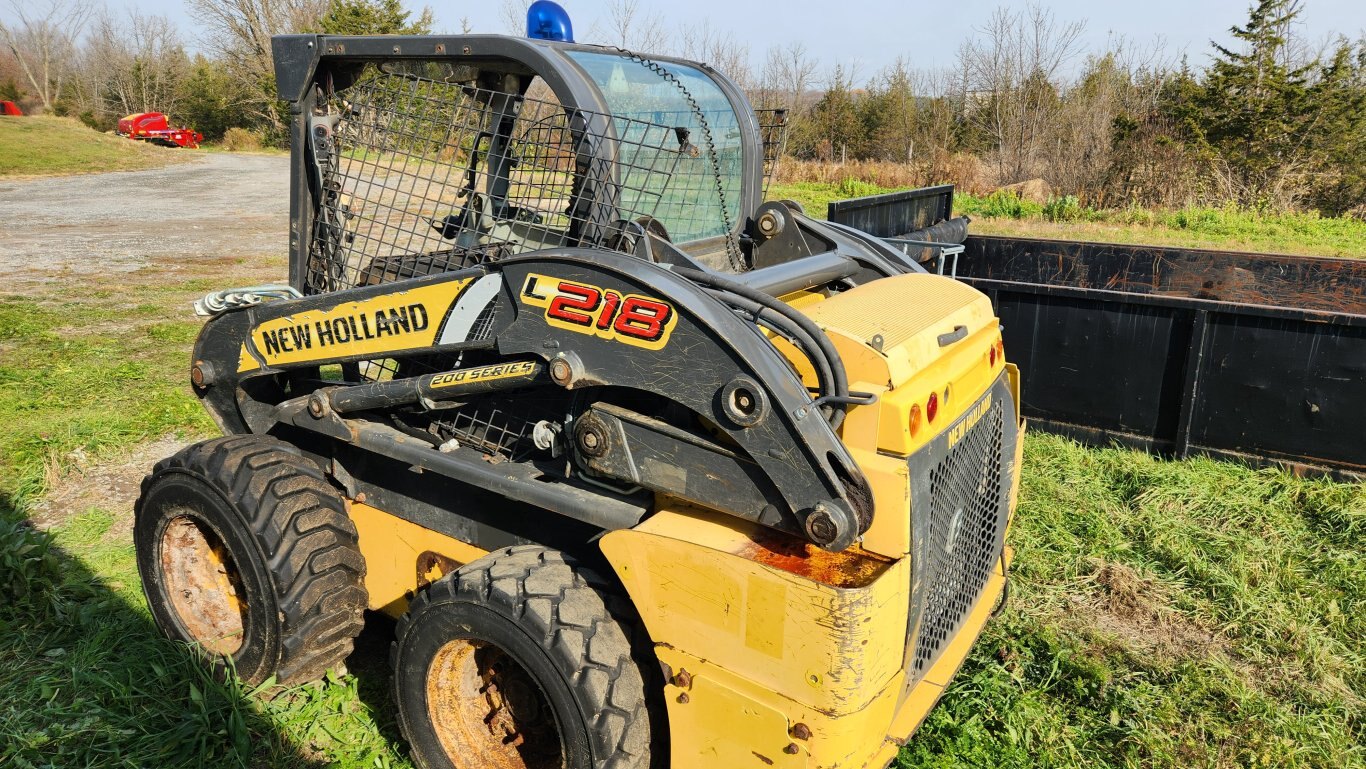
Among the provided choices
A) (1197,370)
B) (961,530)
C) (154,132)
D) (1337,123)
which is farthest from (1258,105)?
(154,132)

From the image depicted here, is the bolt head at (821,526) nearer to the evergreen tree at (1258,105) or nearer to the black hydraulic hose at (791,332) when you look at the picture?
the black hydraulic hose at (791,332)

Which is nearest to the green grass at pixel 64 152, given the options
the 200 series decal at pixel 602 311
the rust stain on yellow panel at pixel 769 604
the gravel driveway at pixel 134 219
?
the gravel driveway at pixel 134 219

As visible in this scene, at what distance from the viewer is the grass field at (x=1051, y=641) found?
3051 mm

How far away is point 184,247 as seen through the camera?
14.1 metres

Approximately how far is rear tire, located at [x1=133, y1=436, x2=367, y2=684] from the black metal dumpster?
434cm

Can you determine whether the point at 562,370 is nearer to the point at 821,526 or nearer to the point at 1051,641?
the point at 821,526

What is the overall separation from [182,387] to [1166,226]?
14020mm

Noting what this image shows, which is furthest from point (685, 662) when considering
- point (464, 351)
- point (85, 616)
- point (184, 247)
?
point (184, 247)

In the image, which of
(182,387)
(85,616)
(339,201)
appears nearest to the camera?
(339,201)

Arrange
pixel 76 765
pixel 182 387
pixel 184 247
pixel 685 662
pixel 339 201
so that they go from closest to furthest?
1. pixel 685 662
2. pixel 76 765
3. pixel 339 201
4. pixel 182 387
5. pixel 184 247

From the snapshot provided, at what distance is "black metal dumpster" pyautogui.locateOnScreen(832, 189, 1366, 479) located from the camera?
5.02m

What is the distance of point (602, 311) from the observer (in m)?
2.32

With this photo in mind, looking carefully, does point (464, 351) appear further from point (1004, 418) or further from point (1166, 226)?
point (1166, 226)

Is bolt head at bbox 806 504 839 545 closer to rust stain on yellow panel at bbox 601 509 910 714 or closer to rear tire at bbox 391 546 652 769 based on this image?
rust stain on yellow panel at bbox 601 509 910 714
